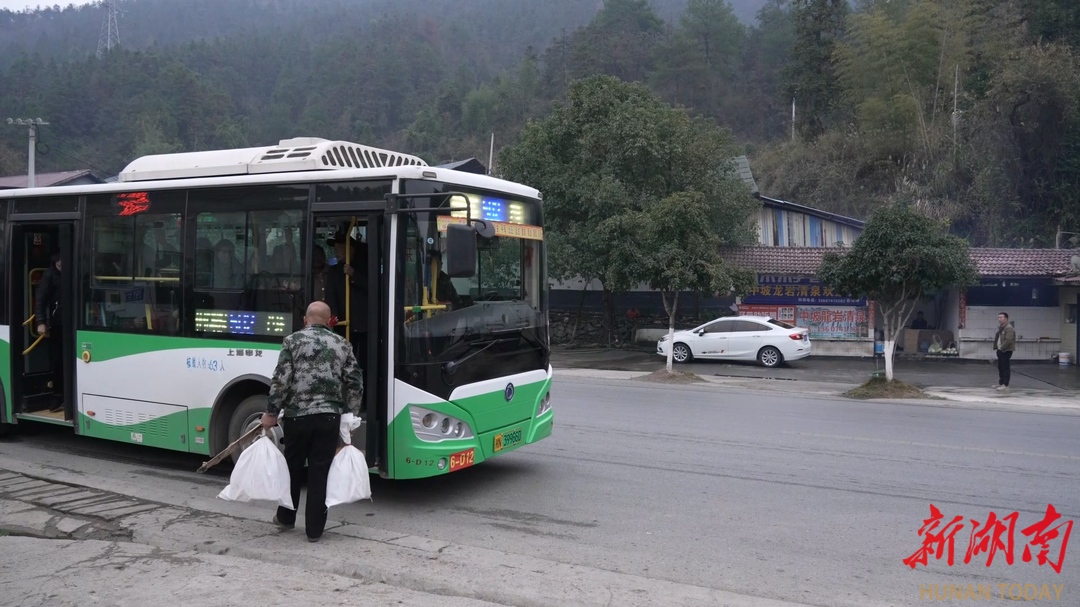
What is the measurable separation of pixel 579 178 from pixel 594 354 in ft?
17.7

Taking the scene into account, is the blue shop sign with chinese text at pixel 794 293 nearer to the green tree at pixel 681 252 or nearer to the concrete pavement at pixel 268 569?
the green tree at pixel 681 252

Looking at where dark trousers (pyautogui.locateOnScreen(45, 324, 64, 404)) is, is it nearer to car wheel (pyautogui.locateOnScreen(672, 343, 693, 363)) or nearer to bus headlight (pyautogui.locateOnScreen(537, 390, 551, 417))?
bus headlight (pyautogui.locateOnScreen(537, 390, 551, 417))

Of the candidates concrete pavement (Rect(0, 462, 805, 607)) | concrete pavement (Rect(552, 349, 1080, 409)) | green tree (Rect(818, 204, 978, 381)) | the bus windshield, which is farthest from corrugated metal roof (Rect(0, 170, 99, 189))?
the bus windshield

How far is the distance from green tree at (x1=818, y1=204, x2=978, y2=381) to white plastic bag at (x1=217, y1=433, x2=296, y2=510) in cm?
1413

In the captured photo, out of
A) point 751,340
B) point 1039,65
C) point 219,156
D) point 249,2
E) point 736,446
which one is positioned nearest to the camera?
point 219,156

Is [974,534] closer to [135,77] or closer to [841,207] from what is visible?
[841,207]

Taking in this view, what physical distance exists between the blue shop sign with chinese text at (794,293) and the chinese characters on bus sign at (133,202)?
2070 centimetres

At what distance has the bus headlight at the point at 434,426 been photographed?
23.8 ft

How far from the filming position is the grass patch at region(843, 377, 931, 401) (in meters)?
17.4

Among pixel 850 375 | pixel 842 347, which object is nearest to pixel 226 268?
pixel 850 375

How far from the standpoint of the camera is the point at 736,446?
35.4 ft

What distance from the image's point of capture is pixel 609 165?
2531 cm

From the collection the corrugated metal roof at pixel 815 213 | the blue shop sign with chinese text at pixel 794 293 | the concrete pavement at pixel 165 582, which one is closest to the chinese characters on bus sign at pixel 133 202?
the concrete pavement at pixel 165 582

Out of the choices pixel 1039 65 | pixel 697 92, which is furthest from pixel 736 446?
pixel 697 92
